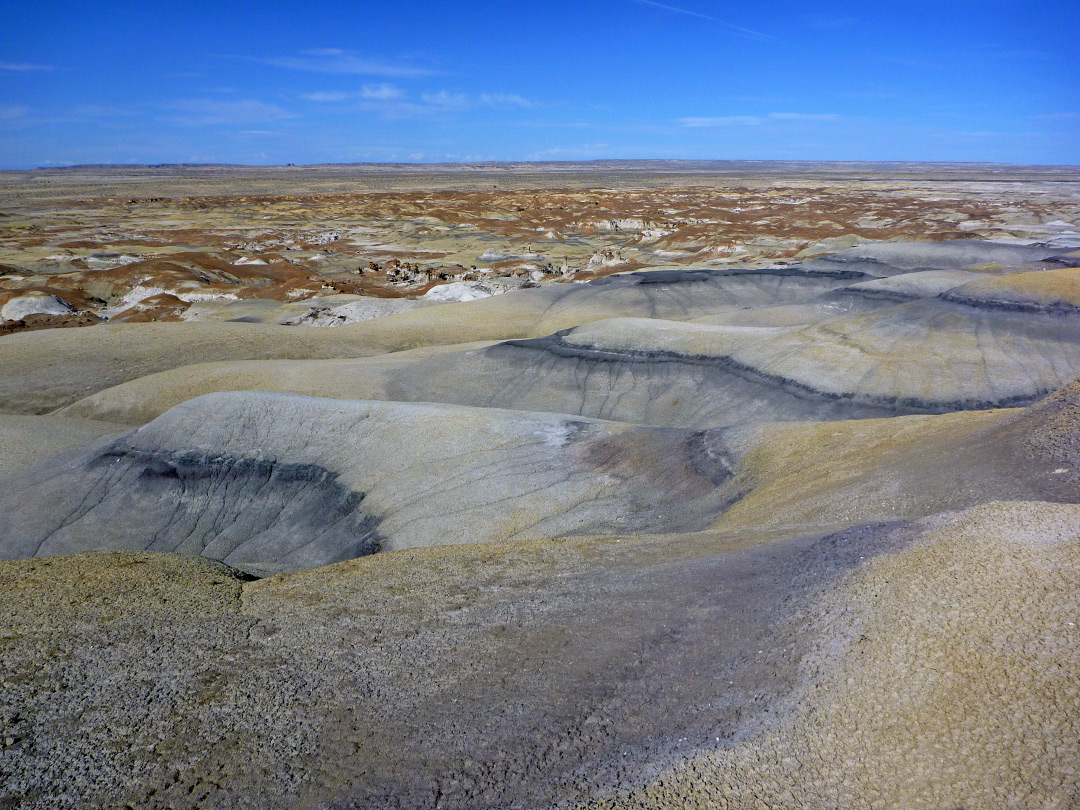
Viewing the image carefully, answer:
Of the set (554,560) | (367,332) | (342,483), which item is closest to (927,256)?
(367,332)

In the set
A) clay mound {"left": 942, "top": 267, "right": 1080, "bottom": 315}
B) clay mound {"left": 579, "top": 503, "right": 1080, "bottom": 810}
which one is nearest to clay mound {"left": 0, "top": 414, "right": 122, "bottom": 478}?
clay mound {"left": 579, "top": 503, "right": 1080, "bottom": 810}

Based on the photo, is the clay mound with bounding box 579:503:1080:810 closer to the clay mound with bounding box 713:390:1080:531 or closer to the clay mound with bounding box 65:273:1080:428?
the clay mound with bounding box 713:390:1080:531

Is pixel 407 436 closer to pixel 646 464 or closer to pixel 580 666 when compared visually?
pixel 646 464

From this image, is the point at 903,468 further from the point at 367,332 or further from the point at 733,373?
the point at 367,332

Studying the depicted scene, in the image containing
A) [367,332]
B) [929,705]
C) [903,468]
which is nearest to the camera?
[929,705]

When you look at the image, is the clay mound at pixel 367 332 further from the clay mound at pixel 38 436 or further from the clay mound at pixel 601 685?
the clay mound at pixel 601 685

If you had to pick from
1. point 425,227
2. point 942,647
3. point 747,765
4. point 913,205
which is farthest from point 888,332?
point 913,205
